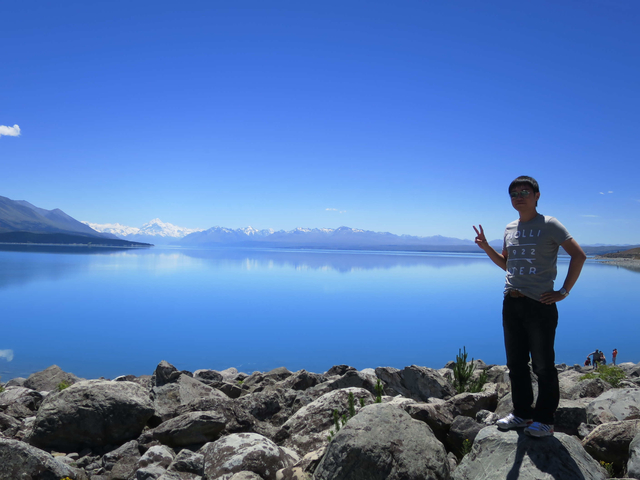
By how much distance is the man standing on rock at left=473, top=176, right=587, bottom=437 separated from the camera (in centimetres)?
389

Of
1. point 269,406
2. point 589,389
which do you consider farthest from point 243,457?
point 589,389

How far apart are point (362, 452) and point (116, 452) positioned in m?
3.41

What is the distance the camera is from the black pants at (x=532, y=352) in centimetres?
389

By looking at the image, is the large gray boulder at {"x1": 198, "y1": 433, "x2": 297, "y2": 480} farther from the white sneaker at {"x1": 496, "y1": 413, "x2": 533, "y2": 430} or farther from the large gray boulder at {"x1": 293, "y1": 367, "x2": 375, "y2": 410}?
the white sneaker at {"x1": 496, "y1": 413, "x2": 533, "y2": 430}

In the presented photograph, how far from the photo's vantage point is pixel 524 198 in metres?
4.12

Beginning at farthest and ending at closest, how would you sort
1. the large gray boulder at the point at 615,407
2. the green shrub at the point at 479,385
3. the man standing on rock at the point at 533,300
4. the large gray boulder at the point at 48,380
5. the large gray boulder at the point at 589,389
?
the large gray boulder at the point at 48,380 → the green shrub at the point at 479,385 → the large gray boulder at the point at 589,389 → the large gray boulder at the point at 615,407 → the man standing on rock at the point at 533,300

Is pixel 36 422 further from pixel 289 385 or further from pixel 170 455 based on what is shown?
pixel 289 385

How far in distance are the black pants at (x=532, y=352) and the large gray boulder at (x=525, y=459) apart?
0.84ft

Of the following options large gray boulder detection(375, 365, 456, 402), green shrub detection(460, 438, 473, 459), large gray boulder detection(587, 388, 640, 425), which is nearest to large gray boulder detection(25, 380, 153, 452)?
large gray boulder detection(375, 365, 456, 402)

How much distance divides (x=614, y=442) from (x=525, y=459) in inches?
58.7

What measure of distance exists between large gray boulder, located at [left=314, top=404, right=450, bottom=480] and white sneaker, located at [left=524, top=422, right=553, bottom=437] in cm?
87

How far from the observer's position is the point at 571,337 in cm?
2550

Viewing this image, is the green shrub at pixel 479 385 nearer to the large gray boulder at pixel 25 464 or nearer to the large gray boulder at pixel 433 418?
the large gray boulder at pixel 433 418

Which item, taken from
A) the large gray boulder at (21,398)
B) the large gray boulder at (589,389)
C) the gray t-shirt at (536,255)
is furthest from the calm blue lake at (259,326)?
the gray t-shirt at (536,255)
